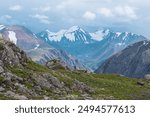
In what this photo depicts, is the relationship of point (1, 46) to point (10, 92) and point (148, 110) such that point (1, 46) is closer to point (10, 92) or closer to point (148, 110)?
point (10, 92)

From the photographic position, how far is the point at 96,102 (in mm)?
27547

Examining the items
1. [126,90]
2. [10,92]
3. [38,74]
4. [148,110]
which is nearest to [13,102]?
[148,110]

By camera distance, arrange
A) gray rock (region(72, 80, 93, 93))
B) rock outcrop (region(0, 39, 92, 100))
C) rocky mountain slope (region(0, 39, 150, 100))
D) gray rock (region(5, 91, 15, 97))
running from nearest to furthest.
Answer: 1. gray rock (region(5, 91, 15, 97))
2. rock outcrop (region(0, 39, 92, 100))
3. rocky mountain slope (region(0, 39, 150, 100))
4. gray rock (region(72, 80, 93, 93))

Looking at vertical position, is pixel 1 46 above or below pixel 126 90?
above

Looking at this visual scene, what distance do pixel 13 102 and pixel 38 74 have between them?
1946 inches

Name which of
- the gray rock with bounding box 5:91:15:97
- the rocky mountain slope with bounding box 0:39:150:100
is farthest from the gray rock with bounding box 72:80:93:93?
the gray rock with bounding box 5:91:15:97

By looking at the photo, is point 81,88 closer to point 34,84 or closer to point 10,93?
point 34,84

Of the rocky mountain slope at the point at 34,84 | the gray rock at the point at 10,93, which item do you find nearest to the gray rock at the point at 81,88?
the rocky mountain slope at the point at 34,84

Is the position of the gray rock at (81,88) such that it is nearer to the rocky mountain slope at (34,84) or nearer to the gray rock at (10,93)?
the rocky mountain slope at (34,84)

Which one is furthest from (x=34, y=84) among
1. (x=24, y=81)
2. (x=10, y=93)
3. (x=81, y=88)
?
(x=81, y=88)

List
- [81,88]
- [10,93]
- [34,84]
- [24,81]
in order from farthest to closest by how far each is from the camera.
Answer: [81,88]
[34,84]
[24,81]
[10,93]

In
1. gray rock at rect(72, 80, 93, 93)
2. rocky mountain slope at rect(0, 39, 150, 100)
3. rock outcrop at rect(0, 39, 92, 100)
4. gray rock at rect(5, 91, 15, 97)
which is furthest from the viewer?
gray rock at rect(72, 80, 93, 93)

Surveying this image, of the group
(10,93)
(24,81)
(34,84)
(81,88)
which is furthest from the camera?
(81,88)

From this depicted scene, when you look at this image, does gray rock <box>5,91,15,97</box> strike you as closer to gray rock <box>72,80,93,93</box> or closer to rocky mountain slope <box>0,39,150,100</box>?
rocky mountain slope <box>0,39,150,100</box>
